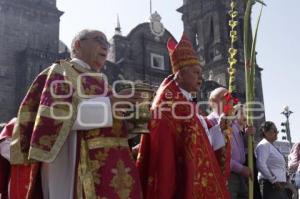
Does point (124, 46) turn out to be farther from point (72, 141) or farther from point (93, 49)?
point (72, 141)

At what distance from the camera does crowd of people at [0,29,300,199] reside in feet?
10.3

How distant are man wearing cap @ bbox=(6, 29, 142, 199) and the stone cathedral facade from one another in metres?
16.5

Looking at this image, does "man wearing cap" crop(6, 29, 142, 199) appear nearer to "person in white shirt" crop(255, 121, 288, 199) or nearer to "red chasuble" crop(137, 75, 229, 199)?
"red chasuble" crop(137, 75, 229, 199)

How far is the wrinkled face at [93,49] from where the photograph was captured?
3523 mm

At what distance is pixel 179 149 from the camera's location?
161 inches

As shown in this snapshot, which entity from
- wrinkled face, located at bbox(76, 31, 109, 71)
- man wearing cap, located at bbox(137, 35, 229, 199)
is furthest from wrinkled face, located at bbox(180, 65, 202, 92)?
wrinkled face, located at bbox(76, 31, 109, 71)

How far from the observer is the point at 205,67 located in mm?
28109

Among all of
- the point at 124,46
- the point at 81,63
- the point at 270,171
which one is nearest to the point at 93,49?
the point at 81,63

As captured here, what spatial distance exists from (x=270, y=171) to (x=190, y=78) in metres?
2.13

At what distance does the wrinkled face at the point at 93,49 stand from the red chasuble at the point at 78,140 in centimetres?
13

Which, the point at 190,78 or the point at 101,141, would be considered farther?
the point at 190,78

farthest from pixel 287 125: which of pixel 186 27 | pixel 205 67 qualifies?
pixel 186 27

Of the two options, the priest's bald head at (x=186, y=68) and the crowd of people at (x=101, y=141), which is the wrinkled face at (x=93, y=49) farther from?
the priest's bald head at (x=186, y=68)

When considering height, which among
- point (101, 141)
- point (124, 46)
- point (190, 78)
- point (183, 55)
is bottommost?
point (101, 141)
